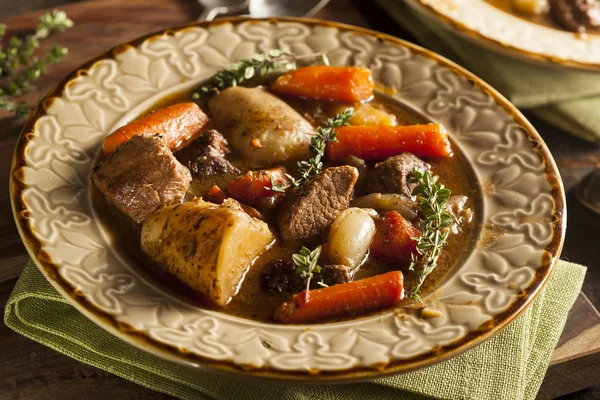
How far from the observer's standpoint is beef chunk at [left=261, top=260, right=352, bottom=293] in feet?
9.46

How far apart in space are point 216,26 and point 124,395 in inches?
87.1

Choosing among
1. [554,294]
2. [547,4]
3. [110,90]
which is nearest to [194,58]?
[110,90]

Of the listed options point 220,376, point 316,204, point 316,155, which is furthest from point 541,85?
point 220,376

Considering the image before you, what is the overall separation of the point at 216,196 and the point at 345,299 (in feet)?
2.60

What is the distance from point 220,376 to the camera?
2783 mm

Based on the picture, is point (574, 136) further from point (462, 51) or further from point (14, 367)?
point (14, 367)

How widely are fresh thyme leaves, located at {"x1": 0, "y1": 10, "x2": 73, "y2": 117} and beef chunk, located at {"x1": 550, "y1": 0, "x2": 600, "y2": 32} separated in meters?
3.19

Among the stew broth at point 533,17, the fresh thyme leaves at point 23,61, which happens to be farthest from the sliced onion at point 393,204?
the stew broth at point 533,17

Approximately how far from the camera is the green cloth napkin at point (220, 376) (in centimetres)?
276

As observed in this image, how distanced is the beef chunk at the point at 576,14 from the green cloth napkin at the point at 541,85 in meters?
0.43

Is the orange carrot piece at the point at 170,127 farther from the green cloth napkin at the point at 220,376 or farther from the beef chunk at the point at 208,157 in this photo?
the green cloth napkin at the point at 220,376

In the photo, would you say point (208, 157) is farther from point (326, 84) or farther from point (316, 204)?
point (326, 84)

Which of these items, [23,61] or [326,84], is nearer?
[326,84]

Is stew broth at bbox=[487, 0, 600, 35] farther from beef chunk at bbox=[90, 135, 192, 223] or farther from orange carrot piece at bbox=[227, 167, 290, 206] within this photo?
beef chunk at bbox=[90, 135, 192, 223]
